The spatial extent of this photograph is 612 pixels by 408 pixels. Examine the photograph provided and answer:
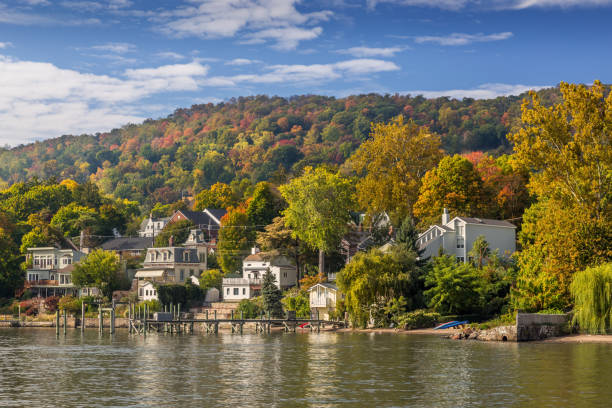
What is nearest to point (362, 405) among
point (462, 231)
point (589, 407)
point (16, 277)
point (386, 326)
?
point (589, 407)

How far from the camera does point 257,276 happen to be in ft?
374

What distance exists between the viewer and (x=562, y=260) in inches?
2655

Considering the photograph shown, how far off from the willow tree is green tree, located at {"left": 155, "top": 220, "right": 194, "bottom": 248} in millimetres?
87768

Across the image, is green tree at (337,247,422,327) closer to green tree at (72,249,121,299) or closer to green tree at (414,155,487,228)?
green tree at (414,155,487,228)

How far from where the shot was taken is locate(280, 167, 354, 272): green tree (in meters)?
102

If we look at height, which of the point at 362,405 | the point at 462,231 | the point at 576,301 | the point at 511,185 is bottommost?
the point at 362,405

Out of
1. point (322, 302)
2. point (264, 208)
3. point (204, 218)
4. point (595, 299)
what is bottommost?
point (322, 302)

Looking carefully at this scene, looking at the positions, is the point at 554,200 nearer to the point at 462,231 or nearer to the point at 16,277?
the point at 462,231

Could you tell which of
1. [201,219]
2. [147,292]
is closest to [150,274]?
[147,292]

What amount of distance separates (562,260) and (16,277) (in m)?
87.5

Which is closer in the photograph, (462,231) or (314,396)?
(314,396)

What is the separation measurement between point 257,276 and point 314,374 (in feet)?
222

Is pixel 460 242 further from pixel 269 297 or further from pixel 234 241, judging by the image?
pixel 234 241

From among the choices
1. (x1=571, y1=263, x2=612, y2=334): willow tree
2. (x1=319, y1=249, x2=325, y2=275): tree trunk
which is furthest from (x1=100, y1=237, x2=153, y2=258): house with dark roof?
(x1=571, y1=263, x2=612, y2=334): willow tree
